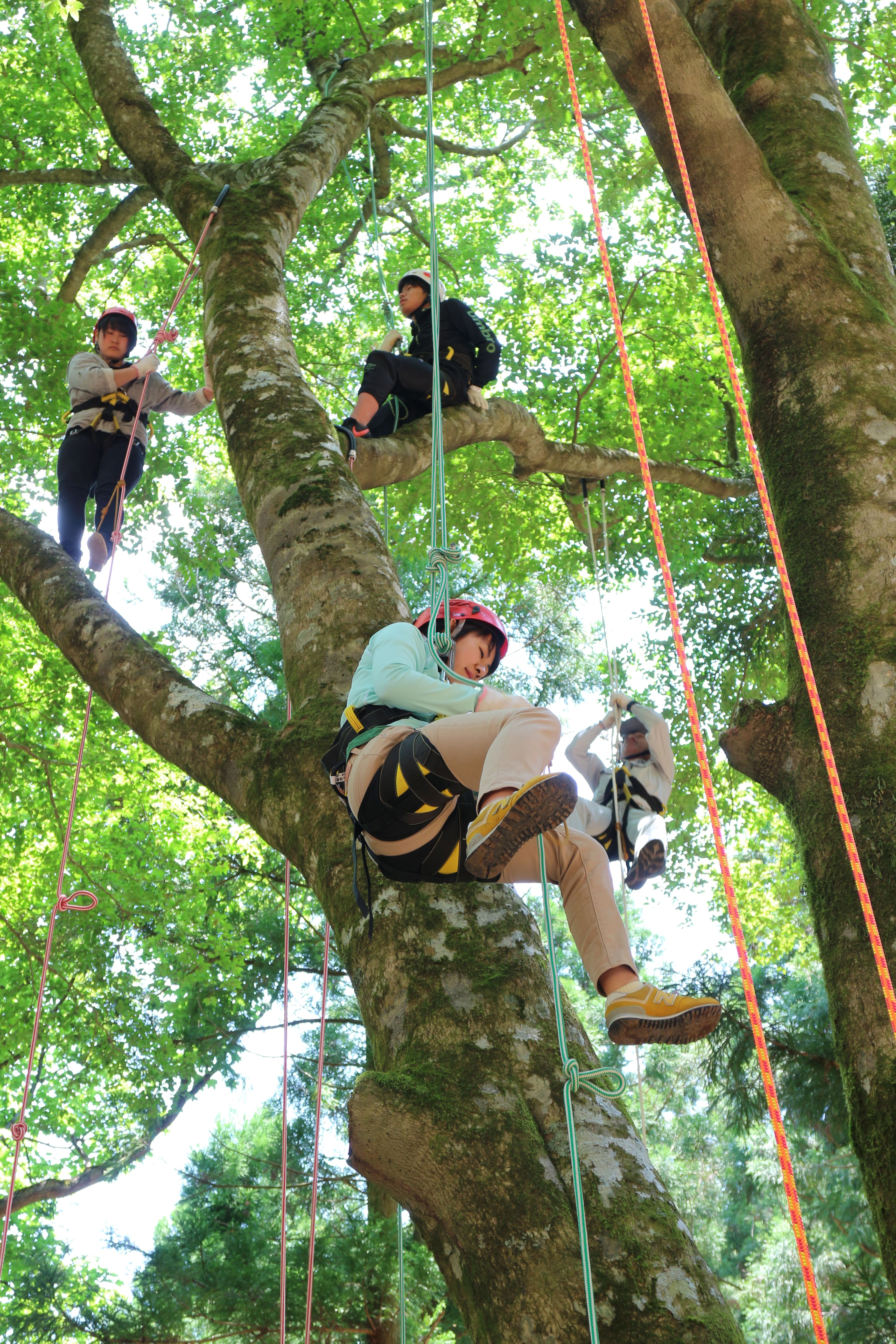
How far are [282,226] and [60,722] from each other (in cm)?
424

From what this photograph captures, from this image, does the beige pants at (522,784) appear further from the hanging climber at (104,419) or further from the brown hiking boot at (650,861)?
the hanging climber at (104,419)

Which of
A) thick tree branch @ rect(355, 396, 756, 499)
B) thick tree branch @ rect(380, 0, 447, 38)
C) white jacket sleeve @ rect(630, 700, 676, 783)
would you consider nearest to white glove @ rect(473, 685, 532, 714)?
white jacket sleeve @ rect(630, 700, 676, 783)

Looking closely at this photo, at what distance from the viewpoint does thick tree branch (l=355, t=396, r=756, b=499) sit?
17.0 feet

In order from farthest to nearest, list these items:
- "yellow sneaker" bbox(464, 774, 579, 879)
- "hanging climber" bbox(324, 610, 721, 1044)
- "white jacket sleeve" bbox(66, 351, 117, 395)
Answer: "white jacket sleeve" bbox(66, 351, 117, 395)
"hanging climber" bbox(324, 610, 721, 1044)
"yellow sneaker" bbox(464, 774, 579, 879)

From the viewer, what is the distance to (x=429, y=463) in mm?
5656

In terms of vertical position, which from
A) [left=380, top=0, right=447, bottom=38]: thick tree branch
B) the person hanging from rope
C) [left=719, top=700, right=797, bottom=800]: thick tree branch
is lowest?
[left=719, top=700, right=797, bottom=800]: thick tree branch

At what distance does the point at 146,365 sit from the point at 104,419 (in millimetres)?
362

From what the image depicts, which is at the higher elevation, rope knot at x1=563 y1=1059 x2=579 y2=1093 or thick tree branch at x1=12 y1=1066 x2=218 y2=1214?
thick tree branch at x1=12 y1=1066 x2=218 y2=1214

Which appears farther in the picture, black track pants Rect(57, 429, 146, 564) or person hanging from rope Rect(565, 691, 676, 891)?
black track pants Rect(57, 429, 146, 564)

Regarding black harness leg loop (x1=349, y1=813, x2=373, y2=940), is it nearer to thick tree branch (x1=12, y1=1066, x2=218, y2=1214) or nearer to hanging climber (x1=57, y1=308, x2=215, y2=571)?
hanging climber (x1=57, y1=308, x2=215, y2=571)

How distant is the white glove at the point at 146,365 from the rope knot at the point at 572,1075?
4484mm

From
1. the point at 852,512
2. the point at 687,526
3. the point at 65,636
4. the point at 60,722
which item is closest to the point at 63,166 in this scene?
the point at 60,722

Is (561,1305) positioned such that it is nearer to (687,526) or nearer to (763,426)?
(763,426)

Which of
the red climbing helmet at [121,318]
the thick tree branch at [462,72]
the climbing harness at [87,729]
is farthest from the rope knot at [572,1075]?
the thick tree branch at [462,72]
